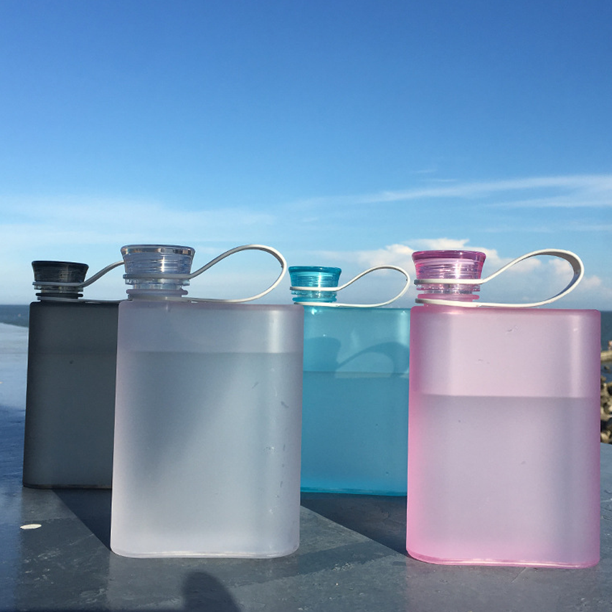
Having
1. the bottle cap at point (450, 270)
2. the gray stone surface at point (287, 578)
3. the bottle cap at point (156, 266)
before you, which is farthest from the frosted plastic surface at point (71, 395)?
the bottle cap at point (450, 270)

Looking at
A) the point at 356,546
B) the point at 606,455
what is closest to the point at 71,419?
the point at 356,546

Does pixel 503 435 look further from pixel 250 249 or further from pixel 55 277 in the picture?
pixel 55 277

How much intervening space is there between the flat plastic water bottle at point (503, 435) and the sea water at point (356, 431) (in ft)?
1.52

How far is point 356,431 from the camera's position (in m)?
1.70

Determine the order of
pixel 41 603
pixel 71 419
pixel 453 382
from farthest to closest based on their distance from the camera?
pixel 71 419 < pixel 453 382 < pixel 41 603

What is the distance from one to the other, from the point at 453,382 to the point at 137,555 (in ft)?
2.07

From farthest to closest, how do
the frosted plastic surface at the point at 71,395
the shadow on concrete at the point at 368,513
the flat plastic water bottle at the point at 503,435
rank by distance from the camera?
the frosted plastic surface at the point at 71,395 → the shadow on concrete at the point at 368,513 → the flat plastic water bottle at the point at 503,435

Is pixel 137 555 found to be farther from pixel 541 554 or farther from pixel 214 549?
pixel 541 554

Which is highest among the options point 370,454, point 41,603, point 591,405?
point 591,405

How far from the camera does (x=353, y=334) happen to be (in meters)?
1.70

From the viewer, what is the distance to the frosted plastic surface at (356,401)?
169cm

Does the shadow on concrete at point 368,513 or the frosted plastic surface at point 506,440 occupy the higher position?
the frosted plastic surface at point 506,440

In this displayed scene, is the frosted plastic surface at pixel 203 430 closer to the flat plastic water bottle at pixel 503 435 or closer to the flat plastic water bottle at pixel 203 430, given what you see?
the flat plastic water bottle at pixel 203 430

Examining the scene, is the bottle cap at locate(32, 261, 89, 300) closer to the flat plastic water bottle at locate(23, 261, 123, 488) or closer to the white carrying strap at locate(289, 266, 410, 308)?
the flat plastic water bottle at locate(23, 261, 123, 488)
